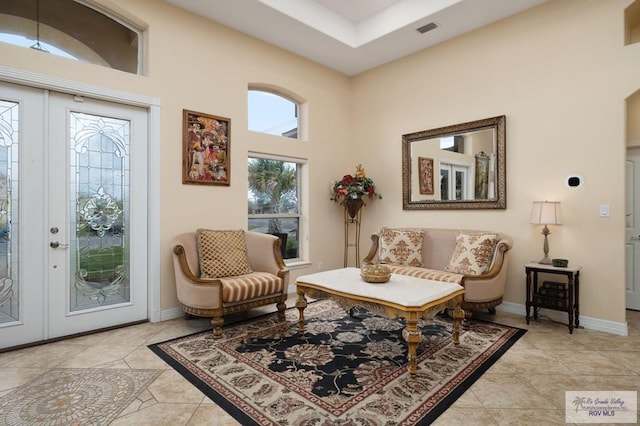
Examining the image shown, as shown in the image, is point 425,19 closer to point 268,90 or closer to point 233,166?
point 268,90

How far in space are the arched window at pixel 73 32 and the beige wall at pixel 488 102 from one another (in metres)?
0.18

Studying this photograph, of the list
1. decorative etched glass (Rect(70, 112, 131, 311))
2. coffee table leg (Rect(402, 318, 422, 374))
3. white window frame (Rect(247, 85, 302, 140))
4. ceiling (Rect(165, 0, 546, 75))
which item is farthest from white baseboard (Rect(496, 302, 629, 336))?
decorative etched glass (Rect(70, 112, 131, 311))

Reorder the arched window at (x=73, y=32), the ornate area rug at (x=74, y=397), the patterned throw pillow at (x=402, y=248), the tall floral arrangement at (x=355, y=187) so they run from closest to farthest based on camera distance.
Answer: the ornate area rug at (x=74, y=397), the arched window at (x=73, y=32), the patterned throw pillow at (x=402, y=248), the tall floral arrangement at (x=355, y=187)

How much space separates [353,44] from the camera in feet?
16.0

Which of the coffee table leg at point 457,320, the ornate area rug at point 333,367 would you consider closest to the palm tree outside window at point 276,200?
the ornate area rug at point 333,367

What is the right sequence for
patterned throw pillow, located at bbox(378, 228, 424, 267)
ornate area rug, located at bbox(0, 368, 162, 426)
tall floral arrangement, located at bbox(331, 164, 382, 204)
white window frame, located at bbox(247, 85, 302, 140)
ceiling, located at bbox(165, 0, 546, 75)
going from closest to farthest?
ornate area rug, located at bbox(0, 368, 162, 426)
ceiling, located at bbox(165, 0, 546, 75)
patterned throw pillow, located at bbox(378, 228, 424, 267)
white window frame, located at bbox(247, 85, 302, 140)
tall floral arrangement, located at bbox(331, 164, 382, 204)

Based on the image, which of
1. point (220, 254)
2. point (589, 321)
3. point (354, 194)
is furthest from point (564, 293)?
point (220, 254)

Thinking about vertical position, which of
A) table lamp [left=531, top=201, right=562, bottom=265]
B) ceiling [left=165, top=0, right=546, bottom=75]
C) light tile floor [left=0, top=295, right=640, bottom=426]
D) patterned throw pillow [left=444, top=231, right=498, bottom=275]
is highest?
ceiling [left=165, top=0, right=546, bottom=75]

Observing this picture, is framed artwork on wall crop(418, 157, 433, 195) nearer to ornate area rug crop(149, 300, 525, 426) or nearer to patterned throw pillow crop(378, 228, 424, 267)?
patterned throw pillow crop(378, 228, 424, 267)

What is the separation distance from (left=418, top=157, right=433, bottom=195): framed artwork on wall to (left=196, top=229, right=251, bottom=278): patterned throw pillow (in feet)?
8.92

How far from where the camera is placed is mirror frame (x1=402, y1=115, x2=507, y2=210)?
4.22m

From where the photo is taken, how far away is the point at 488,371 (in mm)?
2588

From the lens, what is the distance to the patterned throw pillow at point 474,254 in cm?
381

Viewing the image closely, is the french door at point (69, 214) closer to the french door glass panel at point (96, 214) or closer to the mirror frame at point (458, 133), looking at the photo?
the french door glass panel at point (96, 214)
